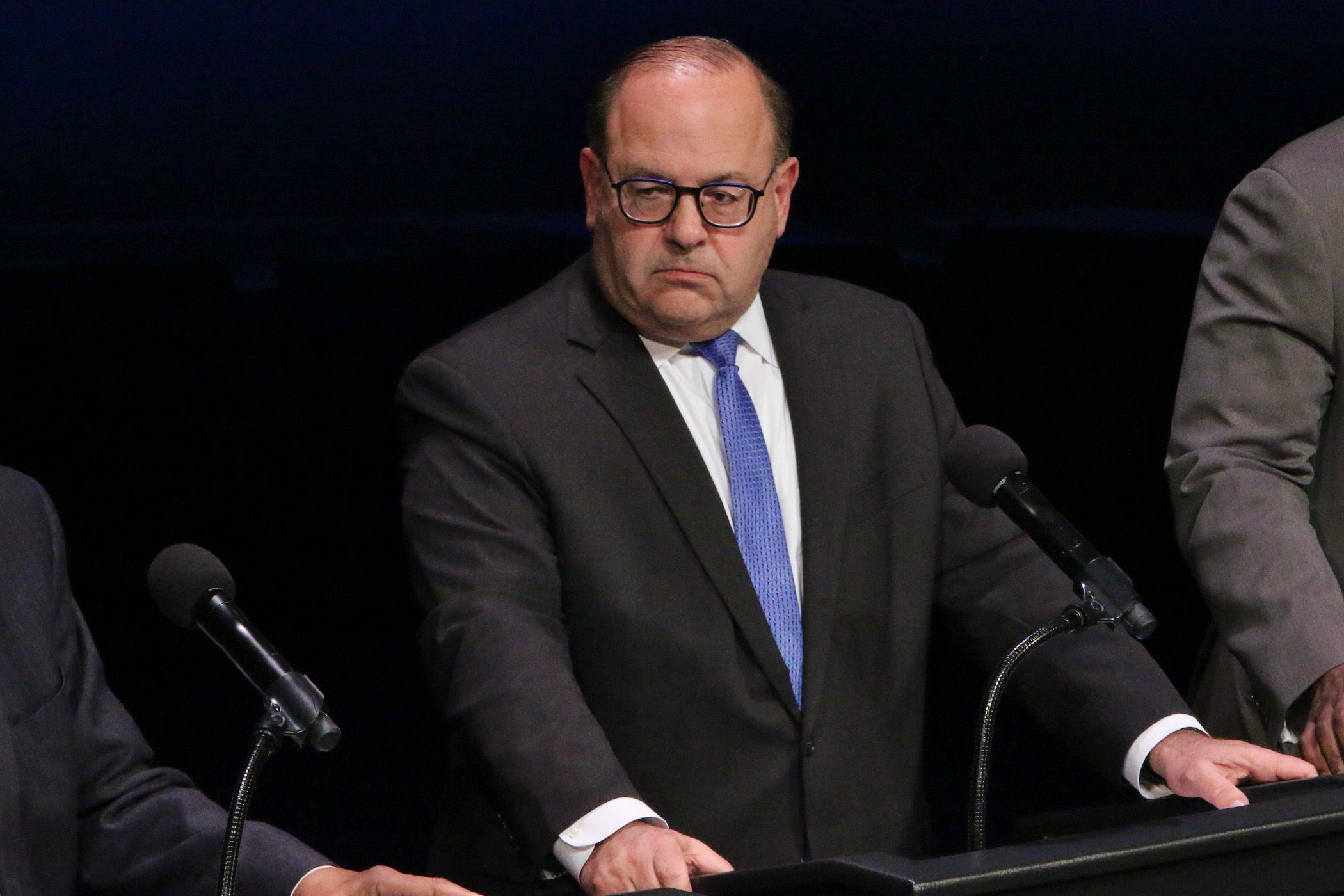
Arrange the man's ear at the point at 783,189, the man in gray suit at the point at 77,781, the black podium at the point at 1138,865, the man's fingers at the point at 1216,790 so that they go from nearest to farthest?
the black podium at the point at 1138,865 < the man's fingers at the point at 1216,790 < the man in gray suit at the point at 77,781 < the man's ear at the point at 783,189

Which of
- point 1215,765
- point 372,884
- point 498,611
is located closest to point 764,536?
point 498,611

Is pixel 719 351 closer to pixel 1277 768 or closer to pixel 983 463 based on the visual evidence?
pixel 983 463

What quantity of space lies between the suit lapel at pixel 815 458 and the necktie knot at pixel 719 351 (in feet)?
0.23

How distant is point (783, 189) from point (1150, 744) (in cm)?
79

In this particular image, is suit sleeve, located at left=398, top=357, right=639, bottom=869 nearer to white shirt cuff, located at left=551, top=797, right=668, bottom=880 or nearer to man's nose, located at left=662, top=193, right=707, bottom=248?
white shirt cuff, located at left=551, top=797, right=668, bottom=880

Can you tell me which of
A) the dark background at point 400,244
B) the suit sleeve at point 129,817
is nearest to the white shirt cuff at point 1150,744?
the suit sleeve at point 129,817

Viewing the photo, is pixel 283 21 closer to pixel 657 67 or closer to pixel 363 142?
pixel 363 142

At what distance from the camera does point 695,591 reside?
6.40 feet

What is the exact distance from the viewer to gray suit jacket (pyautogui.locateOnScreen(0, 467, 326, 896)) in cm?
160

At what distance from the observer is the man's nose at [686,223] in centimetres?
194

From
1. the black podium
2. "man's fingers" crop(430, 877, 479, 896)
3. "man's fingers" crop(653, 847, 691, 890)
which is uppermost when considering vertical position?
the black podium

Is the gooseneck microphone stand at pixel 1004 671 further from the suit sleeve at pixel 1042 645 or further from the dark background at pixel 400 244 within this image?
the dark background at pixel 400 244

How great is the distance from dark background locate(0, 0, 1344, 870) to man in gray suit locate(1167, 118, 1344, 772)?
200 cm

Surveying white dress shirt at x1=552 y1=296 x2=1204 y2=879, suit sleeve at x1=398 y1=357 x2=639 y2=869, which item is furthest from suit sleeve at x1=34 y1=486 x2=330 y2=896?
white dress shirt at x1=552 y1=296 x2=1204 y2=879
